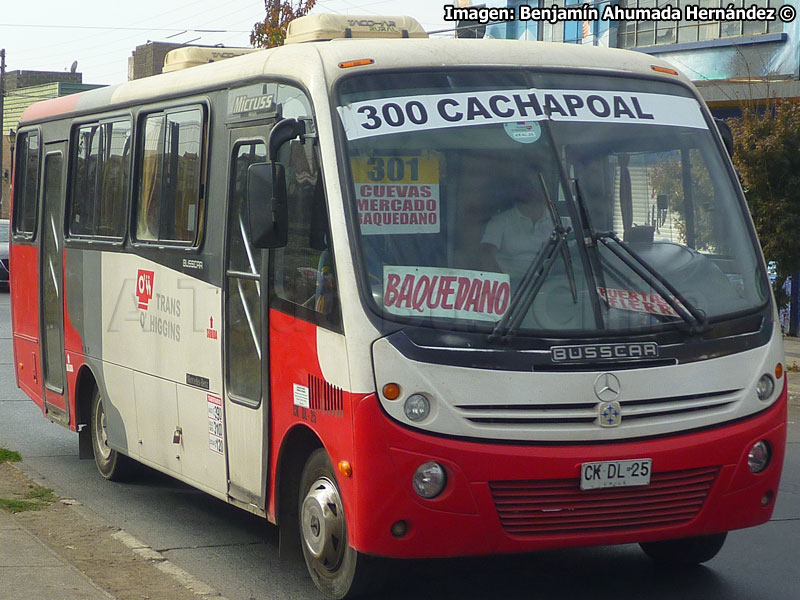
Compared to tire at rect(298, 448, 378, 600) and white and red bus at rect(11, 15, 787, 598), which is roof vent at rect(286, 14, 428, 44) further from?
tire at rect(298, 448, 378, 600)

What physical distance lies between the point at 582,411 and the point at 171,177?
11.4 ft

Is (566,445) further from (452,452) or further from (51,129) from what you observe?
(51,129)

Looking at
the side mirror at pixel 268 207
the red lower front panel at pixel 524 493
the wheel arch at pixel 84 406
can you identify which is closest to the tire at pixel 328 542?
the red lower front panel at pixel 524 493

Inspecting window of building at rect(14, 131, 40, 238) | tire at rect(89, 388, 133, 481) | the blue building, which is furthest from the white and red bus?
the blue building

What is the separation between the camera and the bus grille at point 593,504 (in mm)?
5551

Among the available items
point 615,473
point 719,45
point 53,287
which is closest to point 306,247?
point 615,473

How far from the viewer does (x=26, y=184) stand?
36.5 ft

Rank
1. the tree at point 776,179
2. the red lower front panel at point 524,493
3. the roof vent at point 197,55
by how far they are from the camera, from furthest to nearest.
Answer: the tree at point 776,179, the roof vent at point 197,55, the red lower front panel at point 524,493

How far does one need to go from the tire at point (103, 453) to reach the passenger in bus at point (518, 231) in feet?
14.2

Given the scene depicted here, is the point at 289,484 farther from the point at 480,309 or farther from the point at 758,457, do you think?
the point at 758,457

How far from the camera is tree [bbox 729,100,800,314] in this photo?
1575 cm

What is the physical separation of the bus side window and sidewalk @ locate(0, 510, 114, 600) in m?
1.65

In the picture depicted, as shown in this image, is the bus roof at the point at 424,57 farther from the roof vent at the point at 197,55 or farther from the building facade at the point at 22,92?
the building facade at the point at 22,92

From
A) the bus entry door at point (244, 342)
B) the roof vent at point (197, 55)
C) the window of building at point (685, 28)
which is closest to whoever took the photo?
the bus entry door at point (244, 342)
